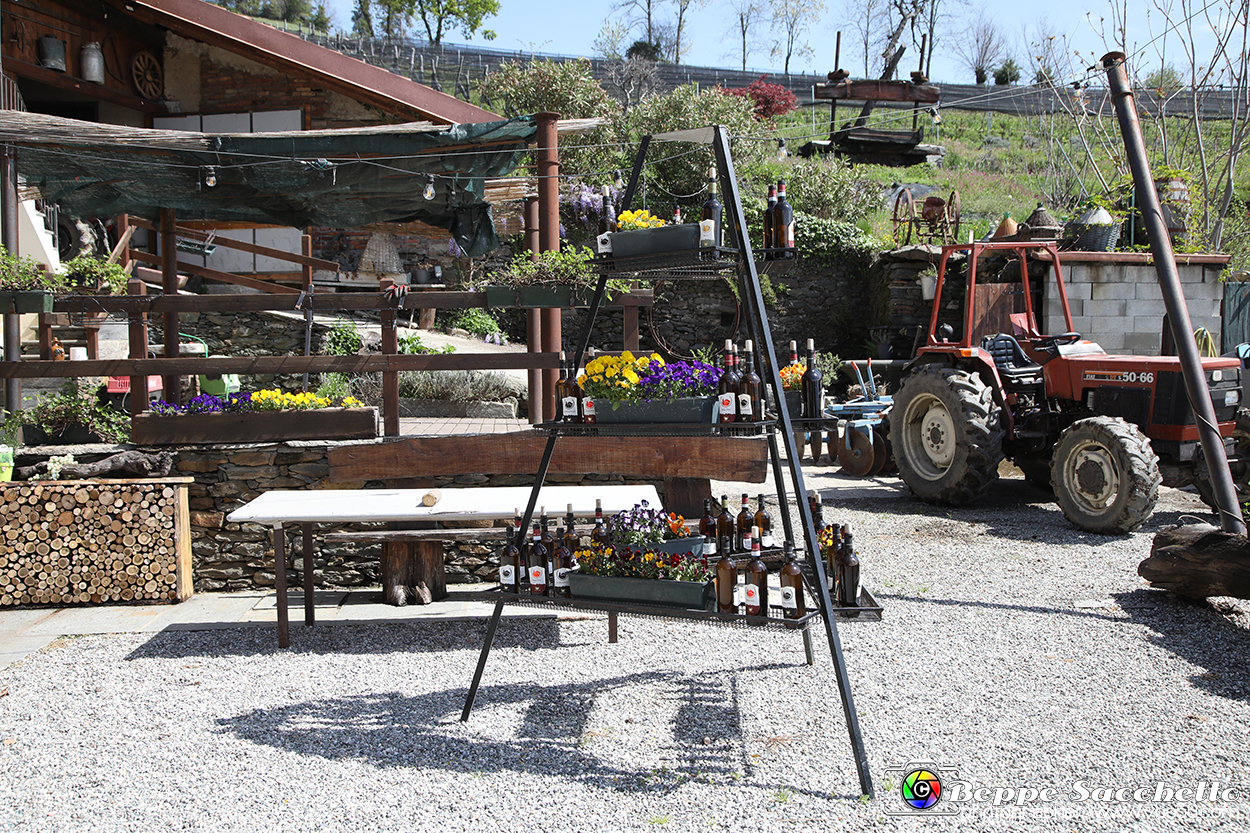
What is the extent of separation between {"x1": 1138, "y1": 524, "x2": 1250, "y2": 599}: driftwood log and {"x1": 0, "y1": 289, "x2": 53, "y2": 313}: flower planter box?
7.16m

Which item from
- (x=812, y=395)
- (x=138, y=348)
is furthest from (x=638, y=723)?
(x=138, y=348)

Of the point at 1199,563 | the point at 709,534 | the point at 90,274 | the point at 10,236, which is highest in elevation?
the point at 10,236

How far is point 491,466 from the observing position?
19.6 feet

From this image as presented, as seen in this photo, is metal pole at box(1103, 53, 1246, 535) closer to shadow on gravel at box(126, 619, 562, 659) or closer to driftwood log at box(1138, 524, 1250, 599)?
driftwood log at box(1138, 524, 1250, 599)

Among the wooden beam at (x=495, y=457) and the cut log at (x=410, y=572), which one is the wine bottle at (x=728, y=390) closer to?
the wooden beam at (x=495, y=457)

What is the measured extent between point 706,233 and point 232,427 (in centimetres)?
396

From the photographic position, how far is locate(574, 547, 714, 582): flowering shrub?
3445mm

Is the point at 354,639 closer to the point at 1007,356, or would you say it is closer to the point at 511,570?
the point at 511,570

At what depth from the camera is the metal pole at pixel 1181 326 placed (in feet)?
16.9

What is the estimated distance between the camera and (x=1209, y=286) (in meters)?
12.6

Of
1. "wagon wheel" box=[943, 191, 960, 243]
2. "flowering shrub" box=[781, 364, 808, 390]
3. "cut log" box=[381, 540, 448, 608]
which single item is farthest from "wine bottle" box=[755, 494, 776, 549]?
"wagon wheel" box=[943, 191, 960, 243]

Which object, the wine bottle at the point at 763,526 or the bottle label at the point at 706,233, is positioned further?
the wine bottle at the point at 763,526

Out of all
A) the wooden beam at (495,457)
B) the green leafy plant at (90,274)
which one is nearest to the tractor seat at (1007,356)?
the wooden beam at (495,457)

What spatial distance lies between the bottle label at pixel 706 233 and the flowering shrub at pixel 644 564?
3.88 feet
